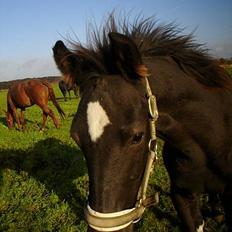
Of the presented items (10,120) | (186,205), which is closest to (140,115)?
(186,205)

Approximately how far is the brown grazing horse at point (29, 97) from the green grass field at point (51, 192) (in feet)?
17.3

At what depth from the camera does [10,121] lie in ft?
47.5

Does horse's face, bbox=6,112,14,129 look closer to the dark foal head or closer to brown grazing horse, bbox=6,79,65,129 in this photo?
brown grazing horse, bbox=6,79,65,129

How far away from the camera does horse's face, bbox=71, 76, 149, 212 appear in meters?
2.17

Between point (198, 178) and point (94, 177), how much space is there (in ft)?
4.13

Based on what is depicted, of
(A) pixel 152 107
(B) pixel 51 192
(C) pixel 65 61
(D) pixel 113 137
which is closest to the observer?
(D) pixel 113 137

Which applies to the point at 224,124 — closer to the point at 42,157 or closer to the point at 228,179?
the point at 228,179

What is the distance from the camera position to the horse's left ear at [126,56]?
210cm

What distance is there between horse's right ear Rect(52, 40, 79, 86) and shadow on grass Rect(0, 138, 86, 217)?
109 inches

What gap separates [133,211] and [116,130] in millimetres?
614

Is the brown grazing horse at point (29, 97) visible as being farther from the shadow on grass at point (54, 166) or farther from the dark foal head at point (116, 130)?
the dark foal head at point (116, 130)

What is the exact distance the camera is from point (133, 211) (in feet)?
7.70

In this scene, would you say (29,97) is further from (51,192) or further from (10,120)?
(51,192)

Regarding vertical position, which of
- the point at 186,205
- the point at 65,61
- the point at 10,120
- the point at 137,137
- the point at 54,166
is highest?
the point at 65,61
